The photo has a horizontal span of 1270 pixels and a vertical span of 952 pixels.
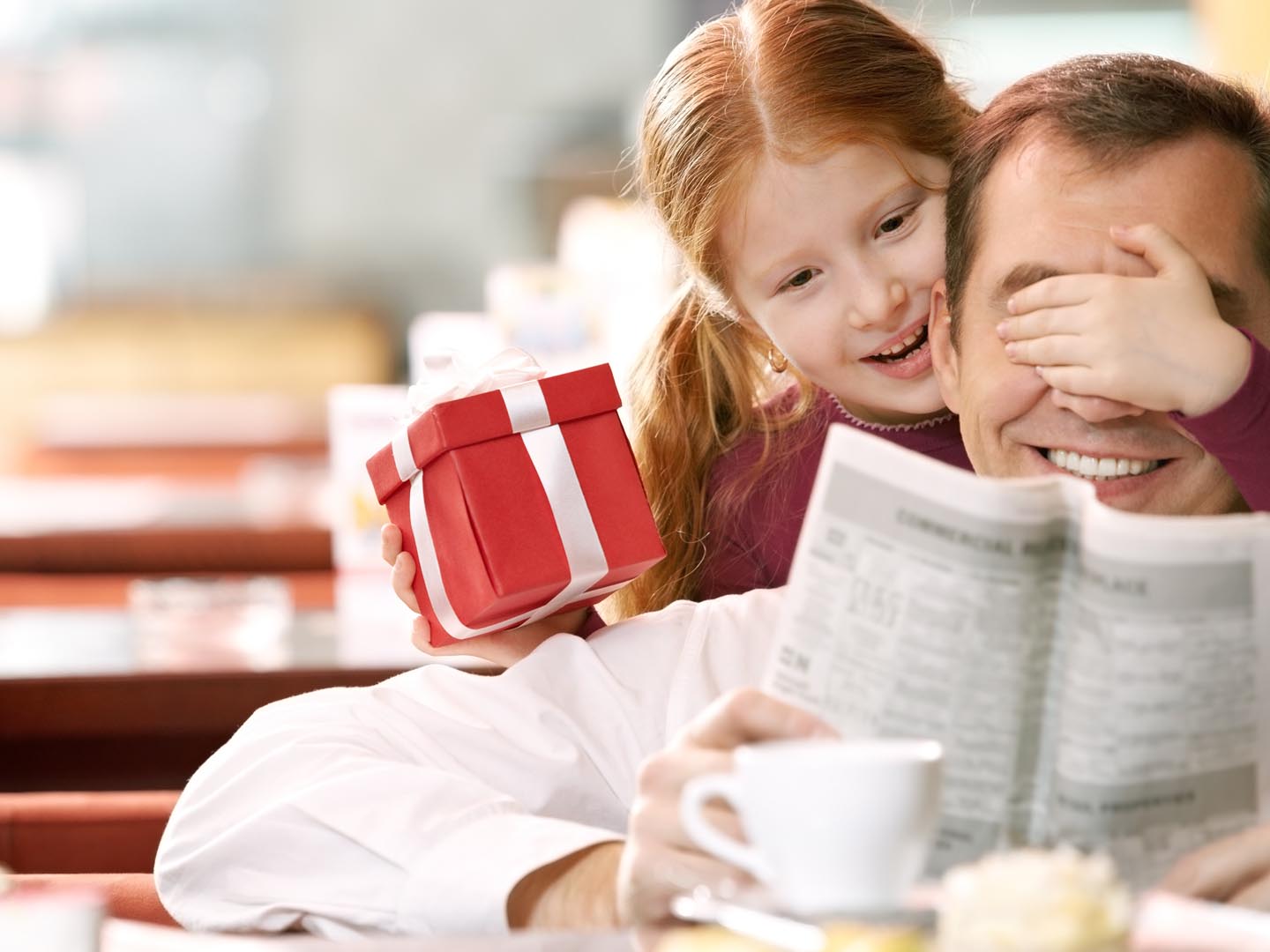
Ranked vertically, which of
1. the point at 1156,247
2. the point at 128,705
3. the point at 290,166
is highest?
the point at 1156,247

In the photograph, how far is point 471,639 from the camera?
1.42 m

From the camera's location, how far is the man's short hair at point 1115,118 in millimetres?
1180

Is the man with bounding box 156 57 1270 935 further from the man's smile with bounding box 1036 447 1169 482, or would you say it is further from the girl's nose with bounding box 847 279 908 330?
the girl's nose with bounding box 847 279 908 330

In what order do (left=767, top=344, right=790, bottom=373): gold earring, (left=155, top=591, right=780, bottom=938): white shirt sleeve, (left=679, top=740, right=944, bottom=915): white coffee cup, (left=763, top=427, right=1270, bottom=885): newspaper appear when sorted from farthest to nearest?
(left=767, top=344, right=790, bottom=373): gold earring → (left=155, top=591, right=780, bottom=938): white shirt sleeve → (left=763, top=427, right=1270, bottom=885): newspaper → (left=679, top=740, right=944, bottom=915): white coffee cup

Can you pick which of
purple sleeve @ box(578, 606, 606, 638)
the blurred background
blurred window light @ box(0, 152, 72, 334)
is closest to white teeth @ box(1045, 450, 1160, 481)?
purple sleeve @ box(578, 606, 606, 638)

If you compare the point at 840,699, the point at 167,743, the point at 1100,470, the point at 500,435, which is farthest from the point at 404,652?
the point at 840,699

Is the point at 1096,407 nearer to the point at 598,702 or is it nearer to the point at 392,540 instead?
the point at 598,702

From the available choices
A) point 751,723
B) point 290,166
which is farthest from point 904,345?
point 290,166

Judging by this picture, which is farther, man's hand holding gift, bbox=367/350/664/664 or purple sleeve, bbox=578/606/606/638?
purple sleeve, bbox=578/606/606/638

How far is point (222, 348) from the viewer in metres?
7.45

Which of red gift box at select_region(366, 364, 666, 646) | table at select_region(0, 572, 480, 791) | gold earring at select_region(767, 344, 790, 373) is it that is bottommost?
table at select_region(0, 572, 480, 791)

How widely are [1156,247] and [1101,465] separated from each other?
6.5 inches

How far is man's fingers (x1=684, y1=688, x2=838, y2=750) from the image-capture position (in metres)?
0.80

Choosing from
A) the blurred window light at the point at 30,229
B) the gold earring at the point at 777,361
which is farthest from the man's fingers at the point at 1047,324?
the blurred window light at the point at 30,229
